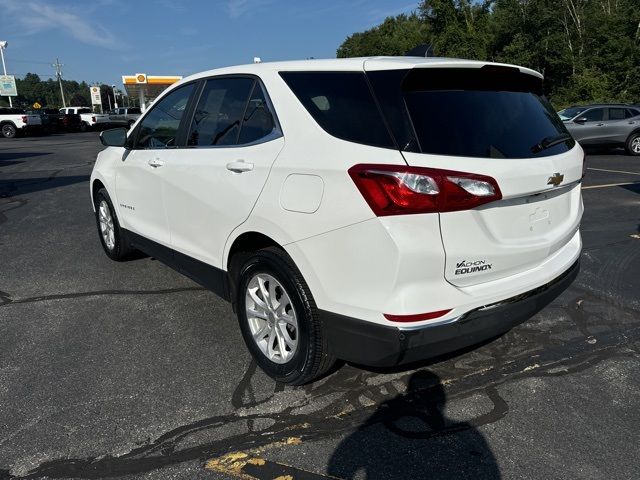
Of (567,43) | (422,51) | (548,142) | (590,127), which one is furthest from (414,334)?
(567,43)

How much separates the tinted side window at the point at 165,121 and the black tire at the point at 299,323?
147cm

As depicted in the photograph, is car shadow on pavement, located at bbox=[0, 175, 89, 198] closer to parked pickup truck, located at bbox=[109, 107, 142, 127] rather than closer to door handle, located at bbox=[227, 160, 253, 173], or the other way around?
door handle, located at bbox=[227, 160, 253, 173]

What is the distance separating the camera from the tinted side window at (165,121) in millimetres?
3781

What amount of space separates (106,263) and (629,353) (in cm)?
475

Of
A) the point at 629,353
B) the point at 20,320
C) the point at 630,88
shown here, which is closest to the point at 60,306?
the point at 20,320

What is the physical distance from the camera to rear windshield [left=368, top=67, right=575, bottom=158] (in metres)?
2.29

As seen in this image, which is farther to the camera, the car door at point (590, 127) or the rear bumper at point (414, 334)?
the car door at point (590, 127)

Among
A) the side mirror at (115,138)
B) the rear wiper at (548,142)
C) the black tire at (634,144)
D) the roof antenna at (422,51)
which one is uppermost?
the roof antenna at (422,51)

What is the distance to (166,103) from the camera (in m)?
4.02

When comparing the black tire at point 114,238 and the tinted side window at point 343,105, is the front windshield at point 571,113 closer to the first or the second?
the black tire at point 114,238

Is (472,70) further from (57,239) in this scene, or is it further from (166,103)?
(57,239)

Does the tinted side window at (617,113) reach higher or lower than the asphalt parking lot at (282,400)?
higher

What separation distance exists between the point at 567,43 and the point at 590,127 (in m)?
16.9

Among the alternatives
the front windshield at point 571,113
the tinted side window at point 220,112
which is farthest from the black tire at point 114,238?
the front windshield at point 571,113
